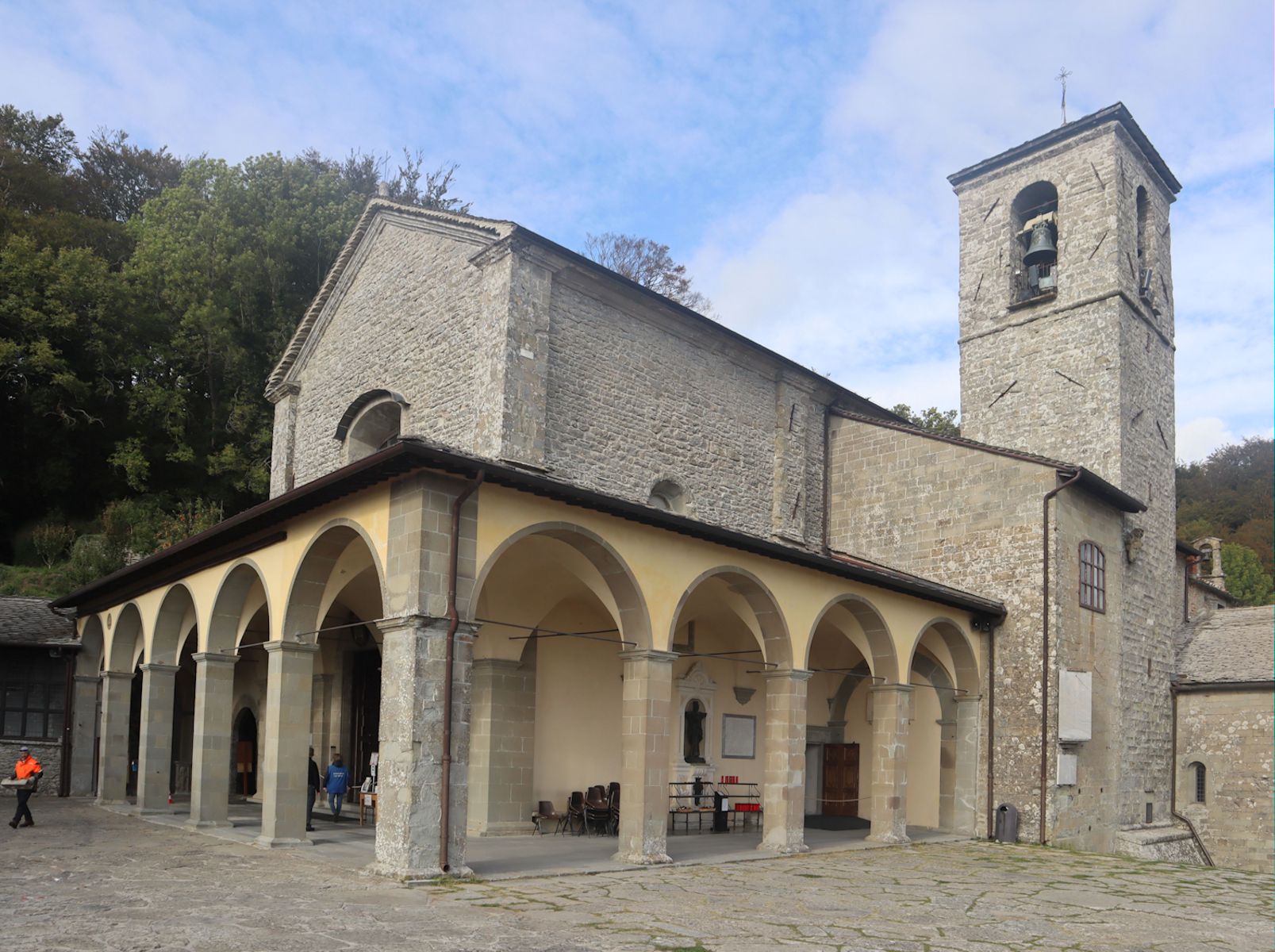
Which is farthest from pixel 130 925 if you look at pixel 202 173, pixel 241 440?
pixel 202 173

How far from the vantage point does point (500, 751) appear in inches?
524

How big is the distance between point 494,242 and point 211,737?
7.24m

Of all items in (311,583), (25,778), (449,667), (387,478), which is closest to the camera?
(449,667)

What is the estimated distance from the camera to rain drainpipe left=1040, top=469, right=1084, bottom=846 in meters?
14.8

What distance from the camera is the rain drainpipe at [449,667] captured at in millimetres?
8930

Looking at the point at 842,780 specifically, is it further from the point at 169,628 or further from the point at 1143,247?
the point at 1143,247

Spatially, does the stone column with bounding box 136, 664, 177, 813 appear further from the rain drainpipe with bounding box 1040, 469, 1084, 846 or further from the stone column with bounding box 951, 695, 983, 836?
the rain drainpipe with bounding box 1040, 469, 1084, 846

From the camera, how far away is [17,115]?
30875 millimetres

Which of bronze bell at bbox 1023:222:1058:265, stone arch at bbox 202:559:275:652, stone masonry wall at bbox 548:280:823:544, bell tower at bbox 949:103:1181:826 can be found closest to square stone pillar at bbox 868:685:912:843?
stone masonry wall at bbox 548:280:823:544

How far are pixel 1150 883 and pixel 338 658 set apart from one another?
11775 mm

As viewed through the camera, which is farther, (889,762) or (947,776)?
(947,776)

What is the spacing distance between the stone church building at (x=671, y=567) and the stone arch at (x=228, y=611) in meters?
0.04

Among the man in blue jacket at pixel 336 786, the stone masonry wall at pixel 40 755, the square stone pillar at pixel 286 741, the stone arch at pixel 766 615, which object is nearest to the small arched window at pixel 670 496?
the stone arch at pixel 766 615

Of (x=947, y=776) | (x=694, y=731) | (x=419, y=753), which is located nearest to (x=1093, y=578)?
(x=947, y=776)
